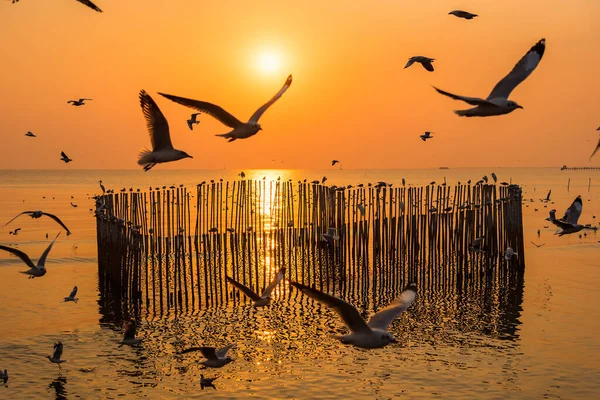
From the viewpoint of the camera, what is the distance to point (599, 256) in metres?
33.6

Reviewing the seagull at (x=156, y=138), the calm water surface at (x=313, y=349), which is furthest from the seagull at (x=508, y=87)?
the calm water surface at (x=313, y=349)

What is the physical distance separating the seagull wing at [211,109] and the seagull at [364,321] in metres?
4.42

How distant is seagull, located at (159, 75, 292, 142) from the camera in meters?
13.0

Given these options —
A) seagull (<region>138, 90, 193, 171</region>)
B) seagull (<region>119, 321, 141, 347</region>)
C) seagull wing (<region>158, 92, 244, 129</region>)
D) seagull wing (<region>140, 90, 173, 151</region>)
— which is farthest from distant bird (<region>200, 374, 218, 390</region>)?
seagull wing (<region>158, 92, 244, 129</region>)

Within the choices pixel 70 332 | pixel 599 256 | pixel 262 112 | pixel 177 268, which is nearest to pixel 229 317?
pixel 177 268

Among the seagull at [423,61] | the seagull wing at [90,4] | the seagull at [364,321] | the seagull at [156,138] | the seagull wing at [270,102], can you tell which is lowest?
the seagull at [364,321]

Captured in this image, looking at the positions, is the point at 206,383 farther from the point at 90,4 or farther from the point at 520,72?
the point at 520,72

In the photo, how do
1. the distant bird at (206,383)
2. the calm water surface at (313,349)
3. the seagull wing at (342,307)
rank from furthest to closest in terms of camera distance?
the calm water surface at (313,349), the distant bird at (206,383), the seagull wing at (342,307)

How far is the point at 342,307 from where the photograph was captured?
977cm

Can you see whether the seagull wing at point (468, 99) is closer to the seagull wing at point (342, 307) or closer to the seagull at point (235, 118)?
the seagull wing at point (342, 307)

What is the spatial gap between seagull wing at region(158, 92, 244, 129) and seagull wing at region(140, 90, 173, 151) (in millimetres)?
941

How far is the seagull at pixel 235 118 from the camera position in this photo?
42.5 ft

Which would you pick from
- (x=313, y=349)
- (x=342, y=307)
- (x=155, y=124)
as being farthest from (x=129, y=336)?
(x=342, y=307)

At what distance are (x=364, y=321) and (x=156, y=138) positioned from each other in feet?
18.5
